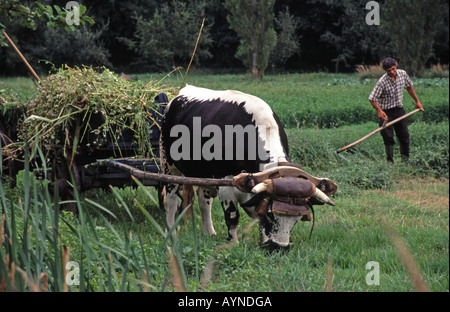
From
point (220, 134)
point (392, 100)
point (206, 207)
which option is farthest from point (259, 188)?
point (392, 100)

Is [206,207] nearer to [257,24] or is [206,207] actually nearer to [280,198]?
[280,198]

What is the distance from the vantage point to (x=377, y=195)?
7832 millimetres

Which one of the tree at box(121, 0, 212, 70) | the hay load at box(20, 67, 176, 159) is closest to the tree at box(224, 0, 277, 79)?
the tree at box(121, 0, 212, 70)

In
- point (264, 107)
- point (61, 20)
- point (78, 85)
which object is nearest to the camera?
point (264, 107)

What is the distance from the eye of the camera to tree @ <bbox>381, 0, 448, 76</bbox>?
27.0 m

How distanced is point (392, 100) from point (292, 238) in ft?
17.5

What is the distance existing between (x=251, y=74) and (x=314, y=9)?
13849 millimetres

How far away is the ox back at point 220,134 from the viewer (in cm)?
512

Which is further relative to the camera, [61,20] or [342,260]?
[61,20]

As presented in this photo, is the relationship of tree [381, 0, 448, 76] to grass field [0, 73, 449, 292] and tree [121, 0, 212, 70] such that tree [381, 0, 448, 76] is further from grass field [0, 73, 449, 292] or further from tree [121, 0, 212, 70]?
grass field [0, 73, 449, 292]

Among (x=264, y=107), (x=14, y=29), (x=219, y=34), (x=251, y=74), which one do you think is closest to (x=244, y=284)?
(x=264, y=107)

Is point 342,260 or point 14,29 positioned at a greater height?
point 14,29

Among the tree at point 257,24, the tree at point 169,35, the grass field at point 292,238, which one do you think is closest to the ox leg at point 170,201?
the grass field at point 292,238
